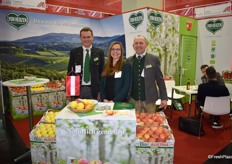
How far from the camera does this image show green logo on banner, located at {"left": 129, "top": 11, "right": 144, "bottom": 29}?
5.14m

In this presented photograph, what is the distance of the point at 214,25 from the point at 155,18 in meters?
2.33

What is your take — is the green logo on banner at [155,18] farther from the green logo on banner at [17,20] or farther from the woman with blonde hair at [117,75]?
the green logo on banner at [17,20]

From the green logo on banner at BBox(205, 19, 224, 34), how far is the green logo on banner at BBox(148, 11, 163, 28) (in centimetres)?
204

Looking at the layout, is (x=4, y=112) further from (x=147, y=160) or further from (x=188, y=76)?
(x=188, y=76)

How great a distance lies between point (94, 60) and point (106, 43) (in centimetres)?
390

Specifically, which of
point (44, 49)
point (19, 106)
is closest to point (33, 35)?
point (44, 49)

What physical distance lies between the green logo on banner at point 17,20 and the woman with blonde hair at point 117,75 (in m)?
3.78

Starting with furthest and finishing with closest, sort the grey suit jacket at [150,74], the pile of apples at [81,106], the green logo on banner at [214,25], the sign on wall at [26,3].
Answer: the green logo on banner at [214,25], the sign on wall at [26,3], the grey suit jacket at [150,74], the pile of apples at [81,106]

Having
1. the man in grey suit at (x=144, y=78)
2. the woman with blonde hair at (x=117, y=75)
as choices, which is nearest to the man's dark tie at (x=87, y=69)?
the woman with blonde hair at (x=117, y=75)

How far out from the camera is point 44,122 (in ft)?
8.05

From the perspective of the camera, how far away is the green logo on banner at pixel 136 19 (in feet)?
16.9

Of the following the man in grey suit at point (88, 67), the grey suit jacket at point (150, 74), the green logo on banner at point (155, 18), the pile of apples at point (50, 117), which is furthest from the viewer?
the green logo on banner at point (155, 18)

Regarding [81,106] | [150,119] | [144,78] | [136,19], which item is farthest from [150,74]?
[136,19]

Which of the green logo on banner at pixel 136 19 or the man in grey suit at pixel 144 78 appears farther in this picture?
the green logo on banner at pixel 136 19
